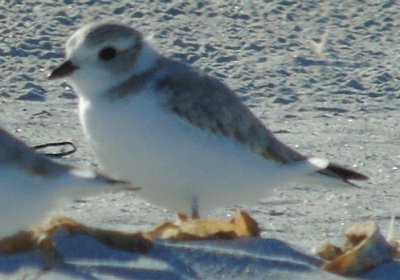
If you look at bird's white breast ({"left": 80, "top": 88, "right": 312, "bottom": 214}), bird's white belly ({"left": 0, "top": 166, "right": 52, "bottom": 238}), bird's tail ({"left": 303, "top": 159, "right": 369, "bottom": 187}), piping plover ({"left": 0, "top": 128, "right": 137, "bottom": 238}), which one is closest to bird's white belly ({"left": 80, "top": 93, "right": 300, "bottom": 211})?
bird's white breast ({"left": 80, "top": 88, "right": 312, "bottom": 214})

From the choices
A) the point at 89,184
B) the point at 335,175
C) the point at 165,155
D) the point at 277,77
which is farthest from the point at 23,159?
the point at 277,77

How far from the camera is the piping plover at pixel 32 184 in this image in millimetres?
4215

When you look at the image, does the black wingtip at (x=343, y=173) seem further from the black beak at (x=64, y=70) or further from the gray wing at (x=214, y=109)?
the black beak at (x=64, y=70)

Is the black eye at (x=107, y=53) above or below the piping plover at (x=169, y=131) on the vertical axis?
above

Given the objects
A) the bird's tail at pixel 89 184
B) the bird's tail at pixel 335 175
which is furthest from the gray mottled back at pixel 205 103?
the bird's tail at pixel 89 184

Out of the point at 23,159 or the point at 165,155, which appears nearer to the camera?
the point at 23,159

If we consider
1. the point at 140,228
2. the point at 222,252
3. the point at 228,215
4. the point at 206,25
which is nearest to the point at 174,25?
the point at 206,25

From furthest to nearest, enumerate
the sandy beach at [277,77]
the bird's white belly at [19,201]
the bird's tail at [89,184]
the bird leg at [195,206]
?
the sandy beach at [277,77] → the bird leg at [195,206] → the bird's tail at [89,184] → the bird's white belly at [19,201]

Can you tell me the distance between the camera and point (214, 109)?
504 centimetres

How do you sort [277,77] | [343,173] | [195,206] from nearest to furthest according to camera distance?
[195,206], [343,173], [277,77]

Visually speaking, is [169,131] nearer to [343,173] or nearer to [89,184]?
[89,184]

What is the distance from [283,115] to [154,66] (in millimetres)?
Result: 1574

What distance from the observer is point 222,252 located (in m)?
4.24

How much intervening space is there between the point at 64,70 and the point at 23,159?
807 millimetres
